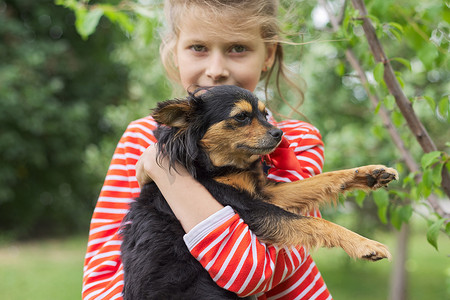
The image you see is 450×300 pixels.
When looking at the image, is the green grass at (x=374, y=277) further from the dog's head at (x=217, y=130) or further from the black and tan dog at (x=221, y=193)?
the dog's head at (x=217, y=130)

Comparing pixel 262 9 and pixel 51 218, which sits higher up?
pixel 51 218

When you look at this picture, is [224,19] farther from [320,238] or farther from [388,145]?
[388,145]

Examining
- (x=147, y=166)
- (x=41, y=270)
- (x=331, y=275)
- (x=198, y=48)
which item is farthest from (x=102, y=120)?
(x=147, y=166)

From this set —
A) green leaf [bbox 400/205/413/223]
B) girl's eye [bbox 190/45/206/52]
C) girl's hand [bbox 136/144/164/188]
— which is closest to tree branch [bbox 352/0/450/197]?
green leaf [bbox 400/205/413/223]

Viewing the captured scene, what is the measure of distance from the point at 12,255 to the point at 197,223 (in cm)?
1290

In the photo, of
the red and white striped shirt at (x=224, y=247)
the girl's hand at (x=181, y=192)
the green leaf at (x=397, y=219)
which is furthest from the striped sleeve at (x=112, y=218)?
the green leaf at (x=397, y=219)

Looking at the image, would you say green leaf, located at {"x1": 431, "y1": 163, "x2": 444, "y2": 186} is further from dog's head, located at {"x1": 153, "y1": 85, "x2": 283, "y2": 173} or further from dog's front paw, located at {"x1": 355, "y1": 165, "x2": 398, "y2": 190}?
dog's head, located at {"x1": 153, "y1": 85, "x2": 283, "y2": 173}

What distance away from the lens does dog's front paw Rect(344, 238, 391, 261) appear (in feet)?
6.57

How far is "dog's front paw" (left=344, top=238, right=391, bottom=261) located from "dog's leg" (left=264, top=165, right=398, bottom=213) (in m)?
0.30

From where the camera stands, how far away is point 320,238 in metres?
2.19

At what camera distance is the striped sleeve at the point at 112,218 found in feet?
7.91

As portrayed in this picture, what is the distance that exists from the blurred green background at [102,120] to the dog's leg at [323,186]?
1.52 feet

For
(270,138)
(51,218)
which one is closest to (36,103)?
(51,218)

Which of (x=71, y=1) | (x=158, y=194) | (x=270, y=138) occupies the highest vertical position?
(x=71, y=1)
